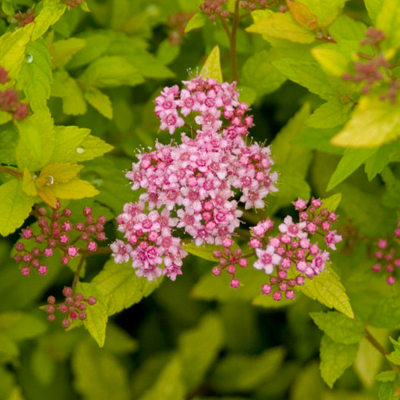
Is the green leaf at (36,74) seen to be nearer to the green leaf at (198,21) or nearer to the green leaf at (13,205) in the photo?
the green leaf at (13,205)

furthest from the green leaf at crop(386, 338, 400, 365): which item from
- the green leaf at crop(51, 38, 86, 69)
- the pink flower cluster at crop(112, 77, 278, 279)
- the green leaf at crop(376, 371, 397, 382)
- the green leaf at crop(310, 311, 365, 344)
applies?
the green leaf at crop(51, 38, 86, 69)

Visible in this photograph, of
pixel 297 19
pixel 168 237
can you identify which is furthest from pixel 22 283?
pixel 297 19

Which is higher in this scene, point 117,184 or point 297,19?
point 297,19

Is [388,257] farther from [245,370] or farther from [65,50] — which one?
[65,50]

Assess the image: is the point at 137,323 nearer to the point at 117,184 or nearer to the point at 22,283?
the point at 22,283

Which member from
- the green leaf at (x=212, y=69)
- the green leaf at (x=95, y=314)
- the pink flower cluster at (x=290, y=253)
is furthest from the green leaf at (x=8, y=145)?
the pink flower cluster at (x=290, y=253)

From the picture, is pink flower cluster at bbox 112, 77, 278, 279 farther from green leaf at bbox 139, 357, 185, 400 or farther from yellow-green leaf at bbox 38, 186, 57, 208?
green leaf at bbox 139, 357, 185, 400
